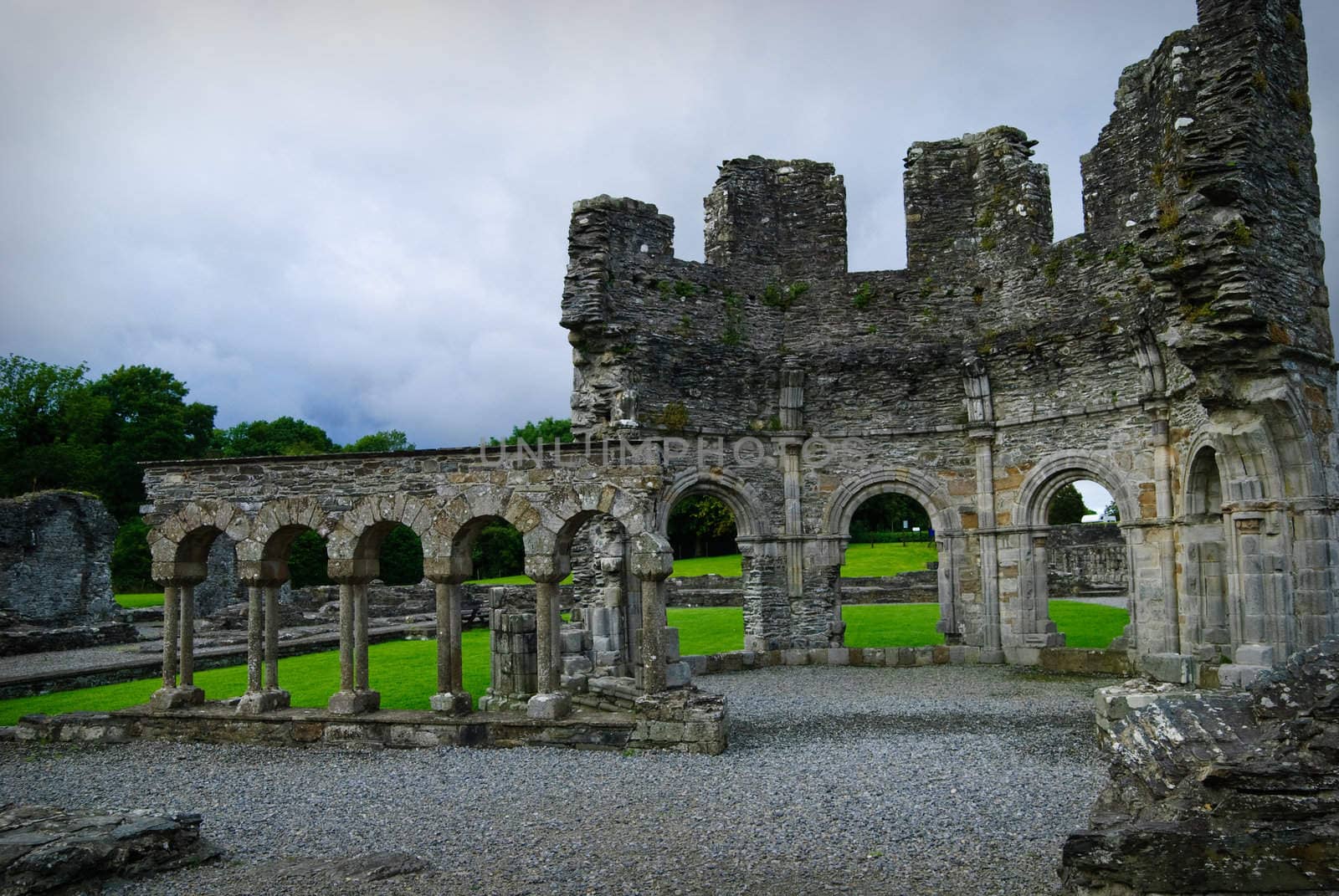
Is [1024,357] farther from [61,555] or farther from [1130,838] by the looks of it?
[61,555]

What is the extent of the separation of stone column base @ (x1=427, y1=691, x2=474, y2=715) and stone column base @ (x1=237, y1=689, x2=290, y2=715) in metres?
2.00

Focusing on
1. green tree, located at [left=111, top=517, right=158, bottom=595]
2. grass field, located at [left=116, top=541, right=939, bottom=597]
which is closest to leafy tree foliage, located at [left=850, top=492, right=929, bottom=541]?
grass field, located at [left=116, top=541, right=939, bottom=597]

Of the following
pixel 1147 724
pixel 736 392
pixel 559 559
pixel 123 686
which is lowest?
pixel 123 686

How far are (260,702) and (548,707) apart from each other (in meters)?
3.48

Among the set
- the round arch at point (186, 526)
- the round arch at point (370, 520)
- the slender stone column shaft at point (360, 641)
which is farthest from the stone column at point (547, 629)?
the round arch at point (186, 526)

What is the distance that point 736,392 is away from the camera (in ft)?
58.2

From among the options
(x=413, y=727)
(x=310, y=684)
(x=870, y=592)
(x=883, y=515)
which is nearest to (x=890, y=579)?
(x=870, y=592)

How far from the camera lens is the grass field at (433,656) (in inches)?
552

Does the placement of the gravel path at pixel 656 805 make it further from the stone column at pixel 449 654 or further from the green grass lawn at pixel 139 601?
the green grass lawn at pixel 139 601

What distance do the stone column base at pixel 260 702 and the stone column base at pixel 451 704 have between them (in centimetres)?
200

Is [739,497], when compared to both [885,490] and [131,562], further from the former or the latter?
[131,562]

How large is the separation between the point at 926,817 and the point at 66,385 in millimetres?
47442

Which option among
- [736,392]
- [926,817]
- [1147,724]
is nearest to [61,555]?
[736,392]

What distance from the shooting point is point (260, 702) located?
1110 cm
